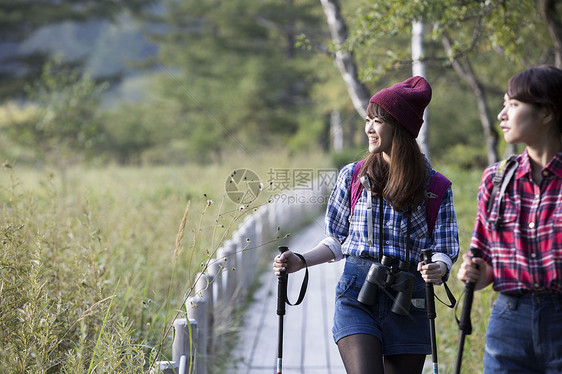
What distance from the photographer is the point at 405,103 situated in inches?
117

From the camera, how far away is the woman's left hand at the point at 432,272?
274 cm

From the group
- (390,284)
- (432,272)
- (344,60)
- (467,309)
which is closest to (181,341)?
(390,284)

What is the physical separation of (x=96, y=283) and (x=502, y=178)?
2359mm

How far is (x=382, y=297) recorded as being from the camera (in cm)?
291

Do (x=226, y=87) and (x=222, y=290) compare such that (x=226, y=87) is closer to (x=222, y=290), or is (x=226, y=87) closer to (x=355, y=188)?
(x=222, y=290)

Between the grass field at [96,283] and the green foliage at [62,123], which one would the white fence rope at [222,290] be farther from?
the green foliage at [62,123]

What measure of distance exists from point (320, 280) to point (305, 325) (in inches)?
77.9

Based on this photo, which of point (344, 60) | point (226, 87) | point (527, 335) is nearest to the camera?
point (527, 335)

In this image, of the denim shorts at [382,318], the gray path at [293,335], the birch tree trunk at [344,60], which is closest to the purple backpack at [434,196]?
the denim shorts at [382,318]

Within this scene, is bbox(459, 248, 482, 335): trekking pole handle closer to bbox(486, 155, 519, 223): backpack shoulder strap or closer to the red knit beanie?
bbox(486, 155, 519, 223): backpack shoulder strap

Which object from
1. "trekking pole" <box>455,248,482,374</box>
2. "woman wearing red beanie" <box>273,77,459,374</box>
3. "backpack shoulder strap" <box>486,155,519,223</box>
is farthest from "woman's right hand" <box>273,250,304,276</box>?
"backpack shoulder strap" <box>486,155,519,223</box>

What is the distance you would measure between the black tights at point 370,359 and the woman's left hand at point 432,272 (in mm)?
355

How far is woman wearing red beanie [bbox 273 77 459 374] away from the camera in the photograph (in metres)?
2.86

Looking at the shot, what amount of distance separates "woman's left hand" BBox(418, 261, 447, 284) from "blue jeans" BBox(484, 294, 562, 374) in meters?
0.44
